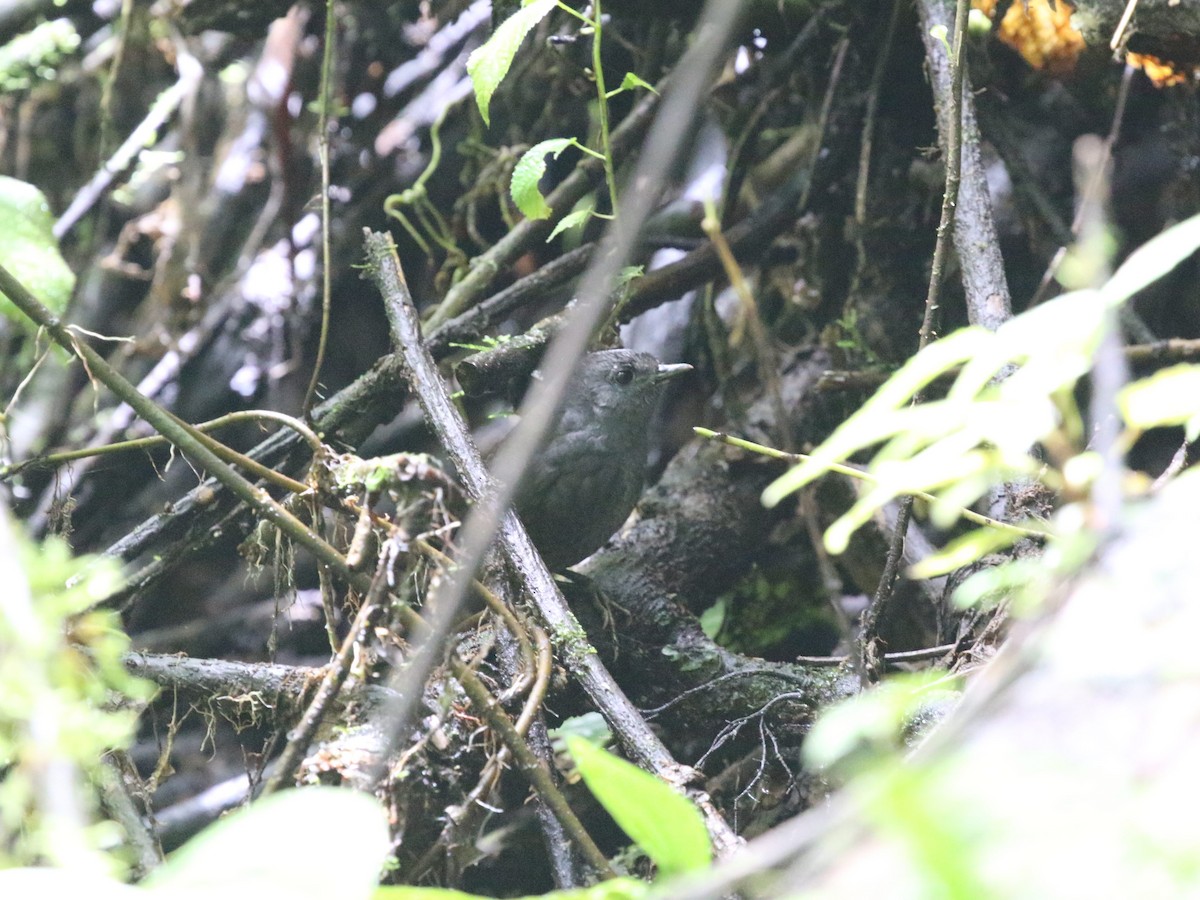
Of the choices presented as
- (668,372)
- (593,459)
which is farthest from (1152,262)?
(668,372)

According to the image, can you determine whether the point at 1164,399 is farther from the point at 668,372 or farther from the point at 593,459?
the point at 668,372

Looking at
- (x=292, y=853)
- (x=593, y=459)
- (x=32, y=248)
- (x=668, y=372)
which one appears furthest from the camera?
(x=668, y=372)

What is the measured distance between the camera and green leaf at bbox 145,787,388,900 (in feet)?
2.89

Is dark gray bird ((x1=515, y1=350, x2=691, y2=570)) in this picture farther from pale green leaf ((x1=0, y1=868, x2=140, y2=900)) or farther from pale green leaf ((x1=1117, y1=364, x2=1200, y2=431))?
pale green leaf ((x1=1117, y1=364, x2=1200, y2=431))

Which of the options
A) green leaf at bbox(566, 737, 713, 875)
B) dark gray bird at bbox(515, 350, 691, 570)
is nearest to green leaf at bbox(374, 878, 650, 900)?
green leaf at bbox(566, 737, 713, 875)

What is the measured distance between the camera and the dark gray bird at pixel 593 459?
3645mm

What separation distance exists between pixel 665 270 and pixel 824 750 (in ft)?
10.3

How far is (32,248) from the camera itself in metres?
2.50

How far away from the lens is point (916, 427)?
1002mm

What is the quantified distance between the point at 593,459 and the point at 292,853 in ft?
9.47

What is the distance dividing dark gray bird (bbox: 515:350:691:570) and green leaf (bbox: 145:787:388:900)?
8.05 feet

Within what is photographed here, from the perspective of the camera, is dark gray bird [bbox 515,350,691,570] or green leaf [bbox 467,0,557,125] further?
dark gray bird [bbox 515,350,691,570]

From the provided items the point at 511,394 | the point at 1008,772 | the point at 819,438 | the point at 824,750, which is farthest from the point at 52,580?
the point at 819,438

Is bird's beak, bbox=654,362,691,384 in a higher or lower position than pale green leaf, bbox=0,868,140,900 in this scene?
lower
